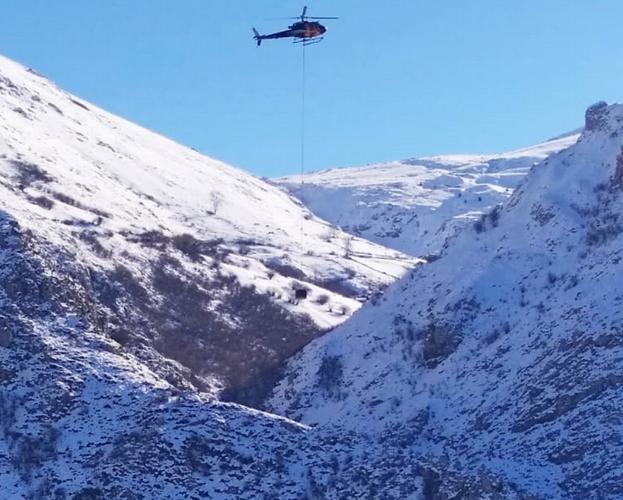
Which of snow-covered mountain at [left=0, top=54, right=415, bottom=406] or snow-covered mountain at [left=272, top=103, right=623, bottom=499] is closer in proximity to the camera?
snow-covered mountain at [left=272, top=103, right=623, bottom=499]

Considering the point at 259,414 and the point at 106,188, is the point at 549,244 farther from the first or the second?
the point at 106,188

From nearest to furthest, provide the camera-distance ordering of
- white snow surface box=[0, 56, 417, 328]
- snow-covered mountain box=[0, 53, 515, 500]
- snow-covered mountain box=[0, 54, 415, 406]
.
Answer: snow-covered mountain box=[0, 53, 515, 500] < snow-covered mountain box=[0, 54, 415, 406] < white snow surface box=[0, 56, 417, 328]

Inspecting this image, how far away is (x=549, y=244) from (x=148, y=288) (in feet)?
87.3

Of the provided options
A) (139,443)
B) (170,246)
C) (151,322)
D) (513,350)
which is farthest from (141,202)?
(139,443)

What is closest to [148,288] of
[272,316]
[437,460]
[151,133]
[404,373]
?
[272,316]

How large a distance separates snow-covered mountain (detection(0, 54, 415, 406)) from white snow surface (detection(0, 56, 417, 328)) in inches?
10.1

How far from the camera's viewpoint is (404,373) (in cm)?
7838

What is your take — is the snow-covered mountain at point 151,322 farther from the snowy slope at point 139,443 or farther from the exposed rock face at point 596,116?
the exposed rock face at point 596,116

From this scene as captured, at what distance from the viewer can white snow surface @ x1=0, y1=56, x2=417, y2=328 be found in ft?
340

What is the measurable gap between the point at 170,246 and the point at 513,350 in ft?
131

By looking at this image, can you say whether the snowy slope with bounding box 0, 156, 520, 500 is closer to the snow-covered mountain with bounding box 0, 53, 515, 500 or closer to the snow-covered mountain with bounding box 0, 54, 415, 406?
the snow-covered mountain with bounding box 0, 53, 515, 500

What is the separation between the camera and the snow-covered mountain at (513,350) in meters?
63.3

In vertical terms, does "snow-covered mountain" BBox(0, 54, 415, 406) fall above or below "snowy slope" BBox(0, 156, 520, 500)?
above

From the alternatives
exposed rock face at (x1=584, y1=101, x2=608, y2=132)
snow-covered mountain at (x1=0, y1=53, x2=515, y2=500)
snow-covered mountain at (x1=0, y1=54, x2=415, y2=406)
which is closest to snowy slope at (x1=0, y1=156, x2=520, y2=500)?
snow-covered mountain at (x1=0, y1=53, x2=515, y2=500)
